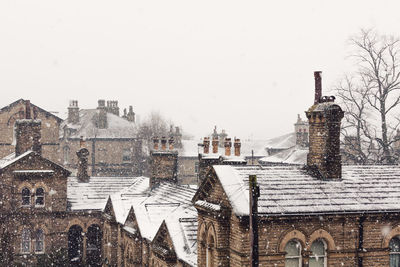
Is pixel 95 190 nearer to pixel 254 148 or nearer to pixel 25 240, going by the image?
pixel 25 240

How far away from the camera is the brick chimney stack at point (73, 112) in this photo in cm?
6390

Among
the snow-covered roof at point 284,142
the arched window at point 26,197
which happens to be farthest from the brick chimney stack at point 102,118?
the arched window at point 26,197

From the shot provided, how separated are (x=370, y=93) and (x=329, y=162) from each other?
1980cm

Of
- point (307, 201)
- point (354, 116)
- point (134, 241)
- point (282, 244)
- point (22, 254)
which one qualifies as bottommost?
point (22, 254)

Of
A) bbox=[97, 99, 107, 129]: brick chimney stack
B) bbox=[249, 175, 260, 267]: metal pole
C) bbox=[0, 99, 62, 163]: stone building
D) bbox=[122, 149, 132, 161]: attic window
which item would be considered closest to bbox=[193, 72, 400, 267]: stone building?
bbox=[249, 175, 260, 267]: metal pole

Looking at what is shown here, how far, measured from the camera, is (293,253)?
14500 millimetres

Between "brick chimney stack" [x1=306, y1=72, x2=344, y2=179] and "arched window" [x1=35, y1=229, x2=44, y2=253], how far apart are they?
18.7m

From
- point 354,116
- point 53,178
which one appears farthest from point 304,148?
point 53,178

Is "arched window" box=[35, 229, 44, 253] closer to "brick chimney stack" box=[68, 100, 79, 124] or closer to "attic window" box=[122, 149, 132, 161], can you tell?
"attic window" box=[122, 149, 132, 161]

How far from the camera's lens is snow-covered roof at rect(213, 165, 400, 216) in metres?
14.3

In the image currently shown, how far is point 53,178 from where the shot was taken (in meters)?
30.7

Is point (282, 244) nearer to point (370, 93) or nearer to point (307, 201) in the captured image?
point (307, 201)

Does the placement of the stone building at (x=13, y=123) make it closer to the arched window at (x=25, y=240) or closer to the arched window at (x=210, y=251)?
the arched window at (x=25, y=240)

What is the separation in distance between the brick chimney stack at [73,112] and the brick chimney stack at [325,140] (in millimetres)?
49721
